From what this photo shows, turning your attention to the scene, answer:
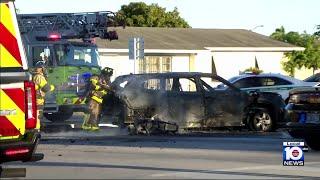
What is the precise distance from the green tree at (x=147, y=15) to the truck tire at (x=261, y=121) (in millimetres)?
42614

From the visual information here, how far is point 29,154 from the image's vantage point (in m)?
8.82

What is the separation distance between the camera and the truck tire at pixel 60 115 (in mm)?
22469

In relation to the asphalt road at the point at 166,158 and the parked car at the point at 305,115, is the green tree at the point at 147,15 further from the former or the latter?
the parked car at the point at 305,115

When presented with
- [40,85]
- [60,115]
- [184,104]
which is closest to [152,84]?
[184,104]

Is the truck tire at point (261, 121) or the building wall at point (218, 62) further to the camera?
the building wall at point (218, 62)

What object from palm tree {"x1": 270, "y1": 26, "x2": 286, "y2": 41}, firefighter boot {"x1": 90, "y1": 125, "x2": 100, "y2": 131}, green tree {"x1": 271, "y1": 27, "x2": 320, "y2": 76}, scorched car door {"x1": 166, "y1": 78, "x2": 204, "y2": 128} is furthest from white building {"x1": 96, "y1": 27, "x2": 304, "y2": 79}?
scorched car door {"x1": 166, "y1": 78, "x2": 204, "y2": 128}

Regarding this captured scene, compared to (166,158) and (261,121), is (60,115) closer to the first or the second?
(261,121)

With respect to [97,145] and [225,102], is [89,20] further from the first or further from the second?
[97,145]

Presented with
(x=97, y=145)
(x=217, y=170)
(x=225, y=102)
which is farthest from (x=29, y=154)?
(x=225, y=102)

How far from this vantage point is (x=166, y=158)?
13352 millimetres

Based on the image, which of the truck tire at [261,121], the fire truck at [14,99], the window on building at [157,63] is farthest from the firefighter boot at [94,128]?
the window on building at [157,63]

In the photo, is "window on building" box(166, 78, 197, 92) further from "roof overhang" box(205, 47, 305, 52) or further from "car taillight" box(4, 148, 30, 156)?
"roof overhang" box(205, 47, 305, 52)

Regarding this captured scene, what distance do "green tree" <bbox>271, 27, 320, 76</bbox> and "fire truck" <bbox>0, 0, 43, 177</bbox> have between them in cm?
3981

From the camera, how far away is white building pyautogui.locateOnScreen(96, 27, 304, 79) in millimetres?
40156
